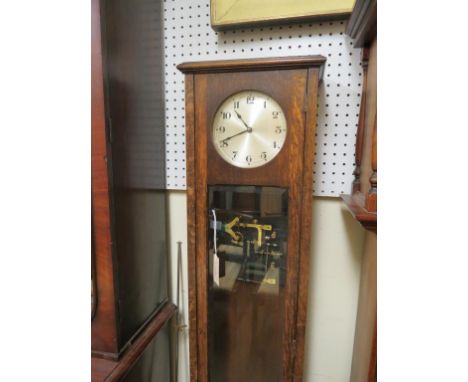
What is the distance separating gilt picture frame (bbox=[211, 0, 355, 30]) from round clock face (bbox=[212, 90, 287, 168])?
0.93 feet

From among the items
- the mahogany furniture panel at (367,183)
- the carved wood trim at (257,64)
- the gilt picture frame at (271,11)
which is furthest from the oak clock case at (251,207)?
the gilt picture frame at (271,11)

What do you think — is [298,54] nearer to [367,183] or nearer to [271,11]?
[271,11]

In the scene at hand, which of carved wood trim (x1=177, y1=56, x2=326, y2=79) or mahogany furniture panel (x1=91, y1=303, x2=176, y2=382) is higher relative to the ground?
carved wood trim (x1=177, y1=56, x2=326, y2=79)

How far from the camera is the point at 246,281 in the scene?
92 cm

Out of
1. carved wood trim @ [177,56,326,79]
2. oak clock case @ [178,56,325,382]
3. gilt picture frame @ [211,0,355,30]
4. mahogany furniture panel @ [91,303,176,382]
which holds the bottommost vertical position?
mahogany furniture panel @ [91,303,176,382]

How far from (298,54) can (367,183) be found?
0.46 meters

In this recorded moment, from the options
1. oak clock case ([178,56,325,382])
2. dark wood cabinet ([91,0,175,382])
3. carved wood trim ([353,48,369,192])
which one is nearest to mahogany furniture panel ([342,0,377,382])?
carved wood trim ([353,48,369,192])

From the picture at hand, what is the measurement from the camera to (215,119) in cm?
80

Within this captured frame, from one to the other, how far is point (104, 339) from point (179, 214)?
47 centimetres

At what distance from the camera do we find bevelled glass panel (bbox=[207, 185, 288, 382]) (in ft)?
2.72

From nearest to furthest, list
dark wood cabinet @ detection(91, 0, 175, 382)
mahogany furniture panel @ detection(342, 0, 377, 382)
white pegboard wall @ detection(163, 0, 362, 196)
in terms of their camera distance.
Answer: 1. mahogany furniture panel @ detection(342, 0, 377, 382)
2. dark wood cabinet @ detection(91, 0, 175, 382)
3. white pegboard wall @ detection(163, 0, 362, 196)

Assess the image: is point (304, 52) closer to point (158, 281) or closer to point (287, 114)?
point (287, 114)

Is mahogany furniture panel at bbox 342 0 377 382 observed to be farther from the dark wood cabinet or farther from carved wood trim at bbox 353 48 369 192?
the dark wood cabinet
